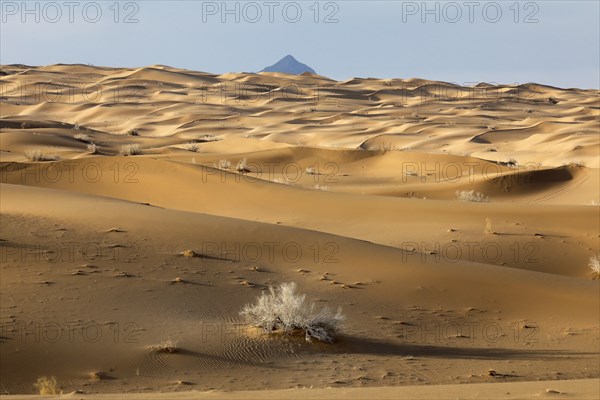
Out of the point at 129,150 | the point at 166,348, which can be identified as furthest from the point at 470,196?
the point at 166,348

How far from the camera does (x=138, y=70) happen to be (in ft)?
270

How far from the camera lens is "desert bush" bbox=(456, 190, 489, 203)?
21906 mm

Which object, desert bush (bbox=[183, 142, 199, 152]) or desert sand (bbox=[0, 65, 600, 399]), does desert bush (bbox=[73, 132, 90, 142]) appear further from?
desert sand (bbox=[0, 65, 600, 399])

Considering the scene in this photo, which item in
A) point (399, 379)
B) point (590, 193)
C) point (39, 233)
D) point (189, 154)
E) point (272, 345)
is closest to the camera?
point (399, 379)

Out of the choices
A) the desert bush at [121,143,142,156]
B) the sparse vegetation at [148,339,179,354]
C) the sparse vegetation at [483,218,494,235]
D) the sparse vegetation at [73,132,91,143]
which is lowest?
the sparse vegetation at [148,339,179,354]

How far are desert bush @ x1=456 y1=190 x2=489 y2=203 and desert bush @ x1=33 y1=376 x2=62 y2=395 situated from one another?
16.1 m

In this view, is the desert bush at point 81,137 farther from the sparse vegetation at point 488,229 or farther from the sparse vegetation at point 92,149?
the sparse vegetation at point 488,229

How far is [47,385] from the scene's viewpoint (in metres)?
6.89

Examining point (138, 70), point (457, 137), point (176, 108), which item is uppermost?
point (138, 70)

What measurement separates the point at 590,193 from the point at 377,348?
17914mm

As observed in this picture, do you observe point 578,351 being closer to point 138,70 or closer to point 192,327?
point 192,327

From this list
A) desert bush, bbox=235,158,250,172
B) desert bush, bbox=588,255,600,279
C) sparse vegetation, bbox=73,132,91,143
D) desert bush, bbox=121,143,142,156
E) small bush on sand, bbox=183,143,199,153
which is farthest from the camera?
small bush on sand, bbox=183,143,199,153

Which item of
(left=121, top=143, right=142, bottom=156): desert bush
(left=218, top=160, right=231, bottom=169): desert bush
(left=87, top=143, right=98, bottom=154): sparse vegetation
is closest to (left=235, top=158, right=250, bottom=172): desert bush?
(left=218, top=160, right=231, bottom=169): desert bush

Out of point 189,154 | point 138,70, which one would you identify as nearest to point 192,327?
point 189,154
